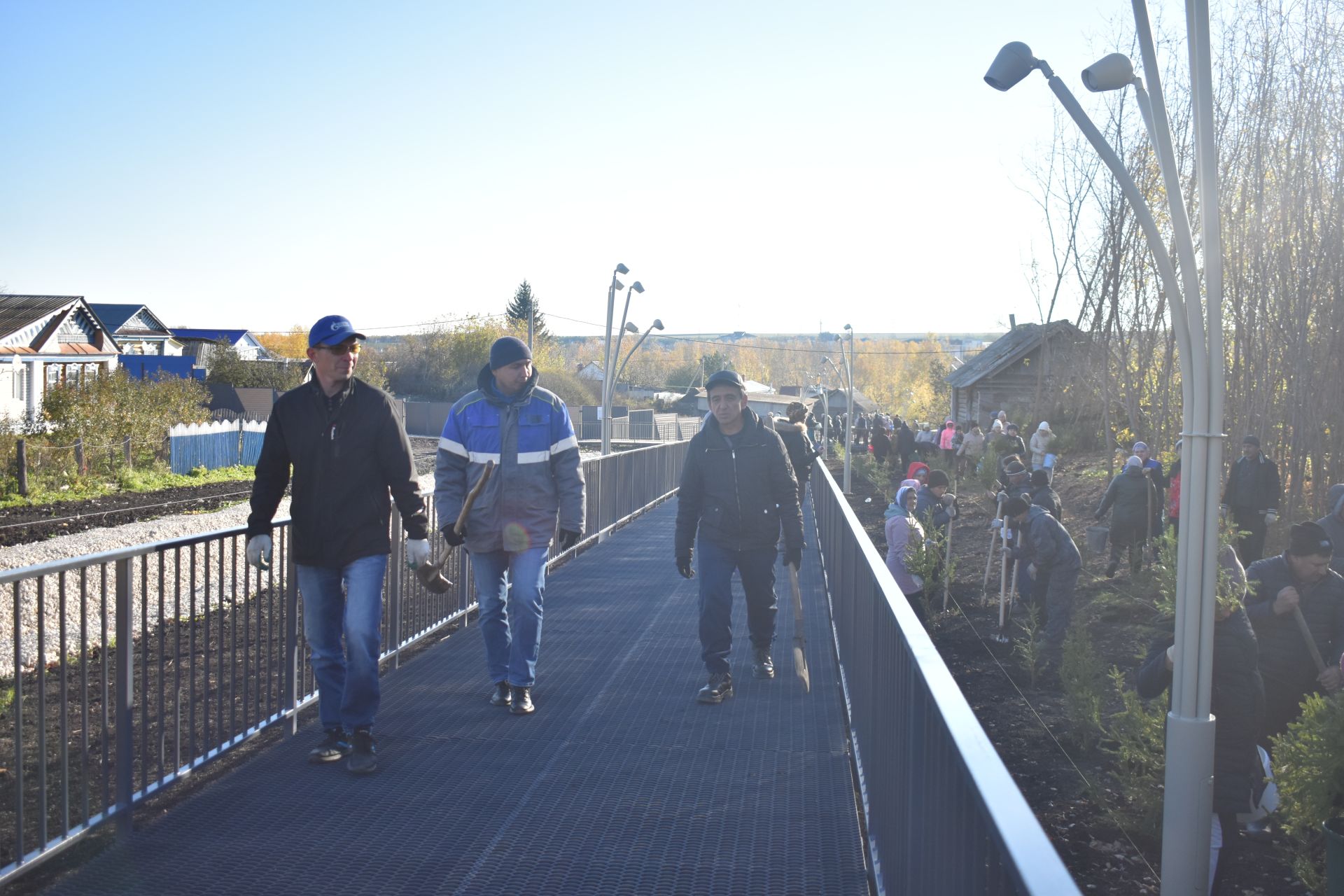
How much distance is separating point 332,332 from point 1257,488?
11.6 meters

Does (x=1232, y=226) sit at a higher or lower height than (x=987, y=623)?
higher

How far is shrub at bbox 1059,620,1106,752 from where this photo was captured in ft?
26.8

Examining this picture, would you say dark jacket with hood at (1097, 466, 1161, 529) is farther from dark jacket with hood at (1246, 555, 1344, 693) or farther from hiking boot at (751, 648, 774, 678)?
hiking boot at (751, 648, 774, 678)

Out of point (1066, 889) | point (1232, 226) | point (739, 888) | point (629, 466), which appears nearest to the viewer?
point (1066, 889)

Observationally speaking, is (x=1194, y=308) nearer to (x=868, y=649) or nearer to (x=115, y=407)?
(x=868, y=649)

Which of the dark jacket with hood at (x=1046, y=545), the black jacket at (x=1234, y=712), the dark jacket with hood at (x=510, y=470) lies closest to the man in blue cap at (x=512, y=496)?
the dark jacket with hood at (x=510, y=470)

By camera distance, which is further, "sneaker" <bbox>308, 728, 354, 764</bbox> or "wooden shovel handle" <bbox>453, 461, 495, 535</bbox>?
"wooden shovel handle" <bbox>453, 461, 495, 535</bbox>

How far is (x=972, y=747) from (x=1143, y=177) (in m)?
23.3

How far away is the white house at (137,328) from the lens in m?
93.7

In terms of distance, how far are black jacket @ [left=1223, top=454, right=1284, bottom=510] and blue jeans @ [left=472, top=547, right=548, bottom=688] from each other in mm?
10103

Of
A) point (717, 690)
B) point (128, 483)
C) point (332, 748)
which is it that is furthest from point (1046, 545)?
point (128, 483)

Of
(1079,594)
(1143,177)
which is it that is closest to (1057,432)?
(1143,177)

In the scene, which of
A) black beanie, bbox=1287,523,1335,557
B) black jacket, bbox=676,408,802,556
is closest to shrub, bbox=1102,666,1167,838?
black beanie, bbox=1287,523,1335,557

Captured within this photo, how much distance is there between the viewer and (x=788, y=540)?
7293 millimetres
